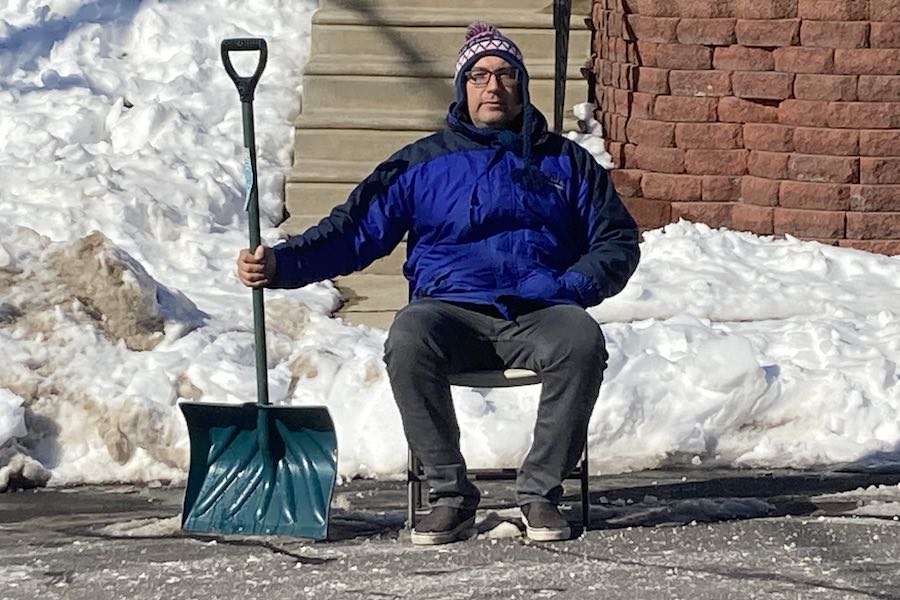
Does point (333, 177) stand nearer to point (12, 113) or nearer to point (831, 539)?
point (12, 113)

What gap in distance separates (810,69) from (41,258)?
3769mm

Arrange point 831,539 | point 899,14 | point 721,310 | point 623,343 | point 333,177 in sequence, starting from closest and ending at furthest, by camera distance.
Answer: point 831,539
point 623,343
point 721,310
point 899,14
point 333,177

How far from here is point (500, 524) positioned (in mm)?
5105

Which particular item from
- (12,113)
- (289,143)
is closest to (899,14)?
(289,143)

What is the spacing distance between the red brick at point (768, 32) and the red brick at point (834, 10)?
68mm

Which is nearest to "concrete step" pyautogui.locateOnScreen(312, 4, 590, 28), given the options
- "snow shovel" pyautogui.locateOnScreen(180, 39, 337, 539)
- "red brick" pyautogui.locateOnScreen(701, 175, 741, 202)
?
"red brick" pyautogui.locateOnScreen(701, 175, 741, 202)

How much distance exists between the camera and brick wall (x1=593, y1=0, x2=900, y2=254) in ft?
27.3

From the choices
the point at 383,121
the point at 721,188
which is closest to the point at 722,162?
the point at 721,188

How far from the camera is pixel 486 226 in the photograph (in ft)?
17.0

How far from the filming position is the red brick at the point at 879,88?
8.29 m

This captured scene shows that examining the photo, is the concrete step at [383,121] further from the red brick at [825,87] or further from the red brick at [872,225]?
the red brick at [872,225]

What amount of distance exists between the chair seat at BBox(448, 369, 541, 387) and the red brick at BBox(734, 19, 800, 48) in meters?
3.91

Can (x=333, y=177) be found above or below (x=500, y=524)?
above

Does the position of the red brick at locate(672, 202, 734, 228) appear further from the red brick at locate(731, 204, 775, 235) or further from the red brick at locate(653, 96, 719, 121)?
the red brick at locate(653, 96, 719, 121)
